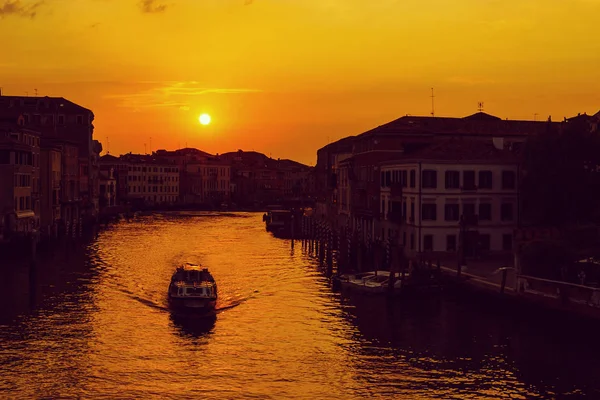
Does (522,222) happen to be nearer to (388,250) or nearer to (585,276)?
(388,250)

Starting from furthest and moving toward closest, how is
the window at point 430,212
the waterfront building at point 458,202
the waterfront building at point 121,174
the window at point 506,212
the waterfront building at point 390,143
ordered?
1. the waterfront building at point 121,174
2. the waterfront building at point 390,143
3. the window at point 506,212
4. the window at point 430,212
5. the waterfront building at point 458,202

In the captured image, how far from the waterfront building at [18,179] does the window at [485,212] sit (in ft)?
127

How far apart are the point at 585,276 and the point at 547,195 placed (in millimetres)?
15660

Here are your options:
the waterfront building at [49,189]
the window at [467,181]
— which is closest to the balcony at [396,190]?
the window at [467,181]

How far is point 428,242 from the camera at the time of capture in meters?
56.0

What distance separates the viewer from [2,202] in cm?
7438

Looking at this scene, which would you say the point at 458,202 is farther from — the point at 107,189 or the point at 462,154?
the point at 107,189

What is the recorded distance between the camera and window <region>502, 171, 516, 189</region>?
57.4m

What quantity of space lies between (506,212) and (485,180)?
2.77 meters

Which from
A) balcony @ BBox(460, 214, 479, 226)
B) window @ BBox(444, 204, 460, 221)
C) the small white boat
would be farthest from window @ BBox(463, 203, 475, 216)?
the small white boat

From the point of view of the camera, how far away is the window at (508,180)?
57438 mm

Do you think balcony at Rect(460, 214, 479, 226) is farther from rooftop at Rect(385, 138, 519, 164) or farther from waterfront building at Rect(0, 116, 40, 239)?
waterfront building at Rect(0, 116, 40, 239)

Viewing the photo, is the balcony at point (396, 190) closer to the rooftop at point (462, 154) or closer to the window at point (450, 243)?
the rooftop at point (462, 154)

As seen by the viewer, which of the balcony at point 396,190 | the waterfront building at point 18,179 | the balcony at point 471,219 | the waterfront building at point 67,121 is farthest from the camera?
the waterfront building at point 67,121
